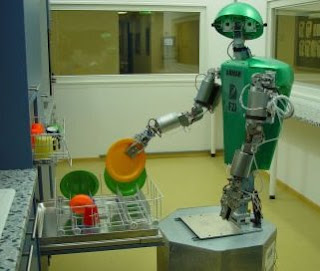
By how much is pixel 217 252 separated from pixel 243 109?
0.64 metres

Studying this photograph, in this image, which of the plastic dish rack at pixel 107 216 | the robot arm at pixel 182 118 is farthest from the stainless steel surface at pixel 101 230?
the robot arm at pixel 182 118

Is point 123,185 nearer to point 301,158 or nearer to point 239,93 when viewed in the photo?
point 239,93

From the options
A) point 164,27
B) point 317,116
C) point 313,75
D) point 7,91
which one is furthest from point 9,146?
point 164,27

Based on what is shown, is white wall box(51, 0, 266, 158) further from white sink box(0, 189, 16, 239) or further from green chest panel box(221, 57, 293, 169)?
white sink box(0, 189, 16, 239)

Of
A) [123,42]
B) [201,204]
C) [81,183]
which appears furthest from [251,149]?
[123,42]

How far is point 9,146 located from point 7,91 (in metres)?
0.22

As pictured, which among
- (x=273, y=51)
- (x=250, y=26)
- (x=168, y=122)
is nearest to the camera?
(x=250, y=26)

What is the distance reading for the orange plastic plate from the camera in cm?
205

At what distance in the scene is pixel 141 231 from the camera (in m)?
1.66

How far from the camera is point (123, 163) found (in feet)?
6.79

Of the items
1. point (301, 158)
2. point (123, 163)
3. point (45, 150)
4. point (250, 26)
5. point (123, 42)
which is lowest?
→ point (301, 158)

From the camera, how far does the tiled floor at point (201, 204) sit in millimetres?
2787

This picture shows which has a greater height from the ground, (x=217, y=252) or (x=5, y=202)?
(x=5, y=202)

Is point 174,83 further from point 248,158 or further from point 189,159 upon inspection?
point 248,158
